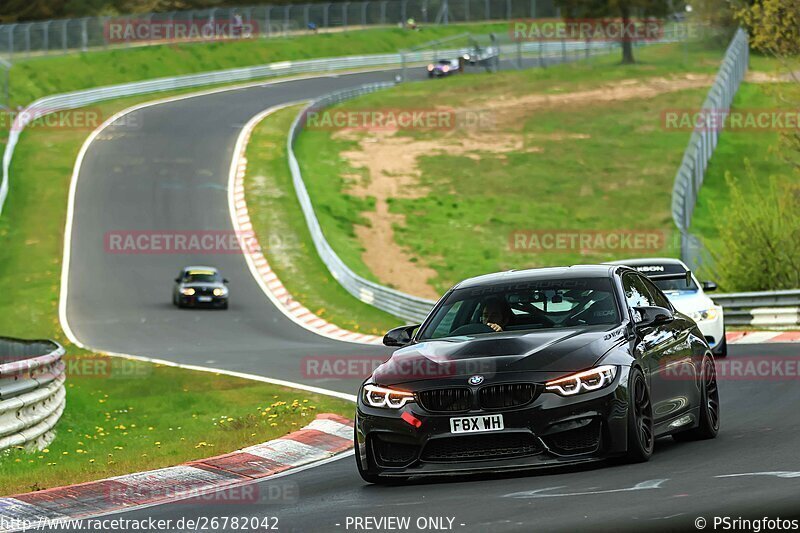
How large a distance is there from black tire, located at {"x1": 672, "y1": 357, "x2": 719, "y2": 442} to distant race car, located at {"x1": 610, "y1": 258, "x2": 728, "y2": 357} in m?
8.24

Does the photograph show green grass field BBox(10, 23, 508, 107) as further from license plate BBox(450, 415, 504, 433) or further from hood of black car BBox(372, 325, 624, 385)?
license plate BBox(450, 415, 504, 433)

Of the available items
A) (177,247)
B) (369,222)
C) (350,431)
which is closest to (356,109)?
(369,222)

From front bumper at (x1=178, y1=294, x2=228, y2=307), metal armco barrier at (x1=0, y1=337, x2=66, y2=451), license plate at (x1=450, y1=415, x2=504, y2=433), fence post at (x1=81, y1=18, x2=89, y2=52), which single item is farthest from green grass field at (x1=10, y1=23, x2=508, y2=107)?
license plate at (x1=450, y1=415, x2=504, y2=433)

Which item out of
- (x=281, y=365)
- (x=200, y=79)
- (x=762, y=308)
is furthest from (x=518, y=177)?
(x=281, y=365)

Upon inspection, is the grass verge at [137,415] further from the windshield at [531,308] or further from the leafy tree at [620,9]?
the leafy tree at [620,9]

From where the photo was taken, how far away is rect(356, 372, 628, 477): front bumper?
948cm

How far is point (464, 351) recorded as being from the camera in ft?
32.7

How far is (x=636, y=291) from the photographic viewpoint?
11469mm

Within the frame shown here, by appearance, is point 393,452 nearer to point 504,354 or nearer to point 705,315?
point 504,354

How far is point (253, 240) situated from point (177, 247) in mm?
2460

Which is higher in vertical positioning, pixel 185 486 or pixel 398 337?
pixel 398 337

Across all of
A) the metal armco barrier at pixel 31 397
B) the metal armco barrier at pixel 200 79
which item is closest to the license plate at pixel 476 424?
the metal armco barrier at pixel 31 397

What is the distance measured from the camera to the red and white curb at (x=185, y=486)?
984 centimetres
